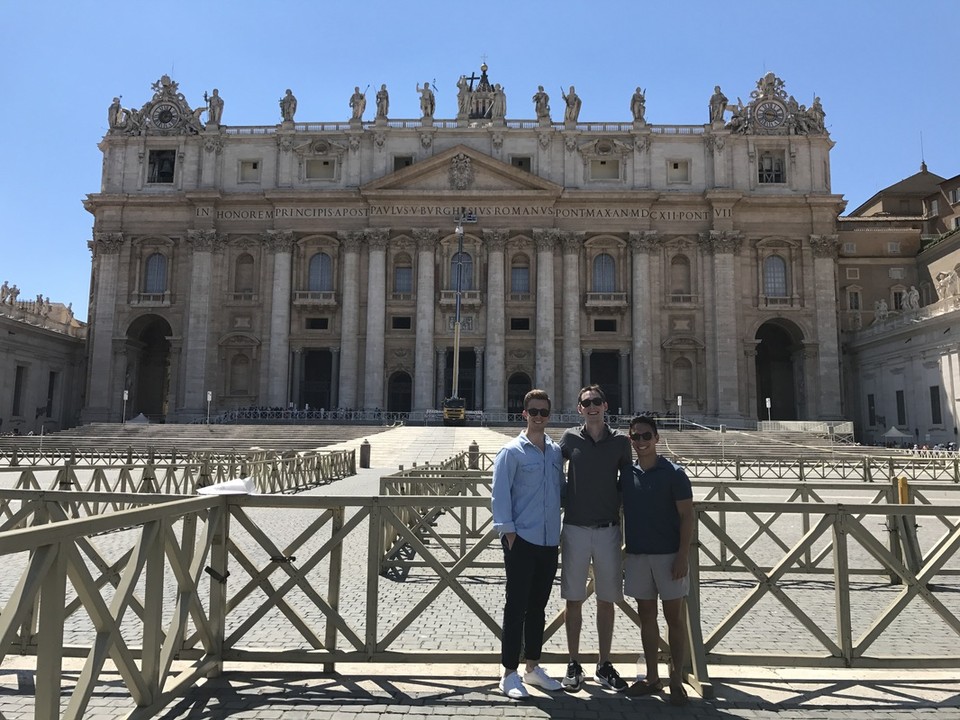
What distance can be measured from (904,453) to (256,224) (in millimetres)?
43438

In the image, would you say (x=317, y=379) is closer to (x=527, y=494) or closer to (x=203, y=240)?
(x=203, y=240)

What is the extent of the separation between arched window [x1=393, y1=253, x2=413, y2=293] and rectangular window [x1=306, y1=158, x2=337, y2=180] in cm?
845

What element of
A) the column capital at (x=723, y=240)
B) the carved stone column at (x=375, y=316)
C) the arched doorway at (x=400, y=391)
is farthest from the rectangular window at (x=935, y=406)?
the carved stone column at (x=375, y=316)

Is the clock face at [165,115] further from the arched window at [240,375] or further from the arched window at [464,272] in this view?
the arched window at [464,272]

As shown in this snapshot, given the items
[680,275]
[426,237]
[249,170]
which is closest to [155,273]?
[249,170]

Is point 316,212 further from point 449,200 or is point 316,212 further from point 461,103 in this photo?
point 461,103

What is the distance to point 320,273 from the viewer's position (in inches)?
2037

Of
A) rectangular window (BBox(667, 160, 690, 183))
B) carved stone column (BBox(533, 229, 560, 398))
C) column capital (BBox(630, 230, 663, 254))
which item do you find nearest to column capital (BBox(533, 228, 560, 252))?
carved stone column (BBox(533, 229, 560, 398))

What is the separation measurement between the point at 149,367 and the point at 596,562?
5847 cm

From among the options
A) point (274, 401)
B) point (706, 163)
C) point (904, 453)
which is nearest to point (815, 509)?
point (904, 453)

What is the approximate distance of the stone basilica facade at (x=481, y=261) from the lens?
49.4 metres

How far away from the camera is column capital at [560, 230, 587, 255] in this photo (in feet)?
164

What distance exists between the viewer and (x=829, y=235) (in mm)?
49781

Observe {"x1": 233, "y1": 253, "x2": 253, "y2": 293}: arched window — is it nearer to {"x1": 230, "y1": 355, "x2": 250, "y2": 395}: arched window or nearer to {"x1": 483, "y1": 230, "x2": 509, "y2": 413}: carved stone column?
{"x1": 230, "y1": 355, "x2": 250, "y2": 395}: arched window
